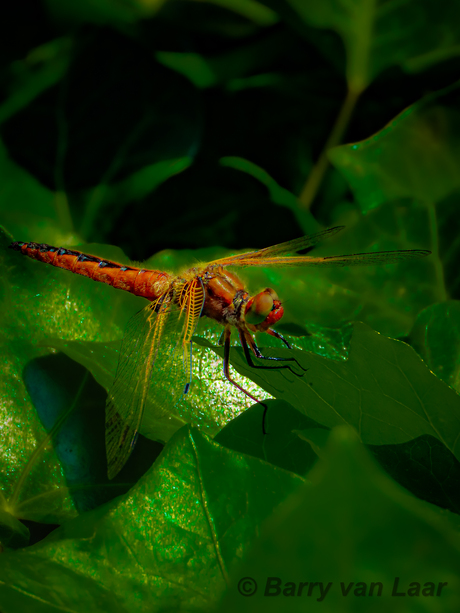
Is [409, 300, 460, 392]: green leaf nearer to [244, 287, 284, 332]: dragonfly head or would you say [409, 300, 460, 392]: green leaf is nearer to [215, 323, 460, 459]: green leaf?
[215, 323, 460, 459]: green leaf

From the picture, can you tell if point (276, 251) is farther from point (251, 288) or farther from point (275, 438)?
point (275, 438)

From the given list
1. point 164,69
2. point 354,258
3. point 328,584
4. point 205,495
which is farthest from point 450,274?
point 164,69

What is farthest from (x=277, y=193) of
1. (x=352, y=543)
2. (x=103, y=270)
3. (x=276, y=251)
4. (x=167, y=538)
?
(x=352, y=543)

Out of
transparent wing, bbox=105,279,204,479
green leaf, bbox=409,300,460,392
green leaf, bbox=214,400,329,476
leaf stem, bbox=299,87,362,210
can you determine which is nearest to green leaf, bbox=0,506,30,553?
transparent wing, bbox=105,279,204,479

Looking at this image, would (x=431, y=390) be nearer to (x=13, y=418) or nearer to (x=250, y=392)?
(x=250, y=392)

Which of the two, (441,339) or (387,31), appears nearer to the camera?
(441,339)

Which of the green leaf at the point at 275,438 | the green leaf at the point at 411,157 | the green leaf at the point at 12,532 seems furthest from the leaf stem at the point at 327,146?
the green leaf at the point at 12,532
